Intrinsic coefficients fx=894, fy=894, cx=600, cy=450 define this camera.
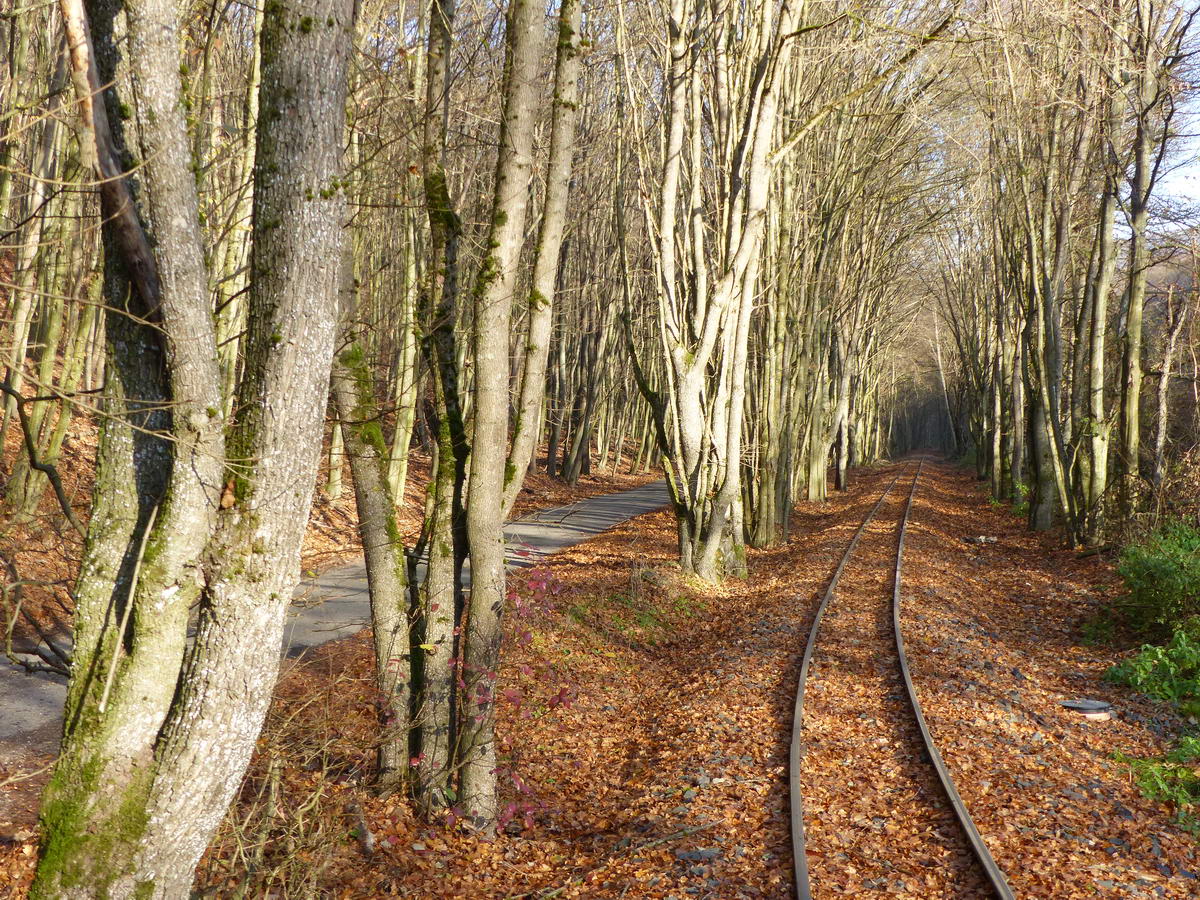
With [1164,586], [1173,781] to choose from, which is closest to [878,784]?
[1173,781]

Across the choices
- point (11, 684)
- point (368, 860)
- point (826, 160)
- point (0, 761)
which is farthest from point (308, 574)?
point (826, 160)

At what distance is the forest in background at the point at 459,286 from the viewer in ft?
11.7

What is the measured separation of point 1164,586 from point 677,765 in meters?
7.13

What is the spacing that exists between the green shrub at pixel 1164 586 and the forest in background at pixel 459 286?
2.42 m

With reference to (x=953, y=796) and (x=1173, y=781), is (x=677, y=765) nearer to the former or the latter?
(x=953, y=796)

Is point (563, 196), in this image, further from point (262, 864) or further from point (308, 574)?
point (308, 574)

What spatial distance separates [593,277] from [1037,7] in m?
13.6

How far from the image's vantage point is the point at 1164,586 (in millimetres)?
10852

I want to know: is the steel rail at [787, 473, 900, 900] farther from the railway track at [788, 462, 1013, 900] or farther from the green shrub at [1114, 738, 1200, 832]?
the green shrub at [1114, 738, 1200, 832]

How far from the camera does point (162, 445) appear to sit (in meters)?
3.69

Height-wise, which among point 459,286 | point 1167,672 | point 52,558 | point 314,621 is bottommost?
point 1167,672

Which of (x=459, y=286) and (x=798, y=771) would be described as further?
(x=798, y=771)

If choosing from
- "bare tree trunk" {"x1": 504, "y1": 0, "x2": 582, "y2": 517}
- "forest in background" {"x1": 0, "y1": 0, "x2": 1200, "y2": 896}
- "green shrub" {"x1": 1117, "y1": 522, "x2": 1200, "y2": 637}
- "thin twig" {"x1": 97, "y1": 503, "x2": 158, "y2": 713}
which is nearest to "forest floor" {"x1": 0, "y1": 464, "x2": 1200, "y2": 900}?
"forest in background" {"x1": 0, "y1": 0, "x2": 1200, "y2": 896}

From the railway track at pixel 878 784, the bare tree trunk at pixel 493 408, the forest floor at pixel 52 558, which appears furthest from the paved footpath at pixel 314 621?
the railway track at pixel 878 784
